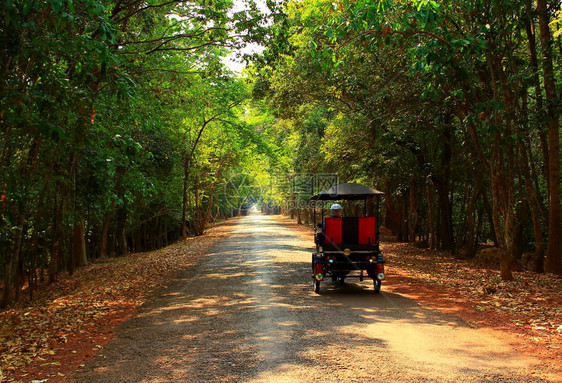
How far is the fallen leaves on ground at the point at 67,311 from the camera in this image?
577 cm

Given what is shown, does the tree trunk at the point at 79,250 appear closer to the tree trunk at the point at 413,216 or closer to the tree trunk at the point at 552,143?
the tree trunk at the point at 413,216

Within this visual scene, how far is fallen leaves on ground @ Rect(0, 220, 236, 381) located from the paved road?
0.72 meters

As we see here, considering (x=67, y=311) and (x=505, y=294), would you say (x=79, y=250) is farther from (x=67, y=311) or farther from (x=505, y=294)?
(x=505, y=294)

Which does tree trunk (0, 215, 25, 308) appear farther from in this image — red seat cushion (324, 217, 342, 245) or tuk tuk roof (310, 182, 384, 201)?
tuk tuk roof (310, 182, 384, 201)

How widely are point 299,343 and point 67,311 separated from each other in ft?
17.5

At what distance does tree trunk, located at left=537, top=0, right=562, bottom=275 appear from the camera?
1016 centimetres

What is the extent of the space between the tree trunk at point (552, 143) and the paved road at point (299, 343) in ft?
17.4

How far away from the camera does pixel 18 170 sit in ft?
30.6

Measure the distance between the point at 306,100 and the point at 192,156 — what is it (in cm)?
1246

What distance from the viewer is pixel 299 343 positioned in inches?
229

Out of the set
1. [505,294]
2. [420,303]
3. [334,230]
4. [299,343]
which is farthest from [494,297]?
[299,343]

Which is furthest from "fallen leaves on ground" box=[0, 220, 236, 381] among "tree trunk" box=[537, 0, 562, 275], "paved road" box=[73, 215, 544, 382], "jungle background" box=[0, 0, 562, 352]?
"tree trunk" box=[537, 0, 562, 275]

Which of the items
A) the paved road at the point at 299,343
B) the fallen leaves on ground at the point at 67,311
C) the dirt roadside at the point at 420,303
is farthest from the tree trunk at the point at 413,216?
the paved road at the point at 299,343

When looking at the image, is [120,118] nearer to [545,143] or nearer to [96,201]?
[96,201]
